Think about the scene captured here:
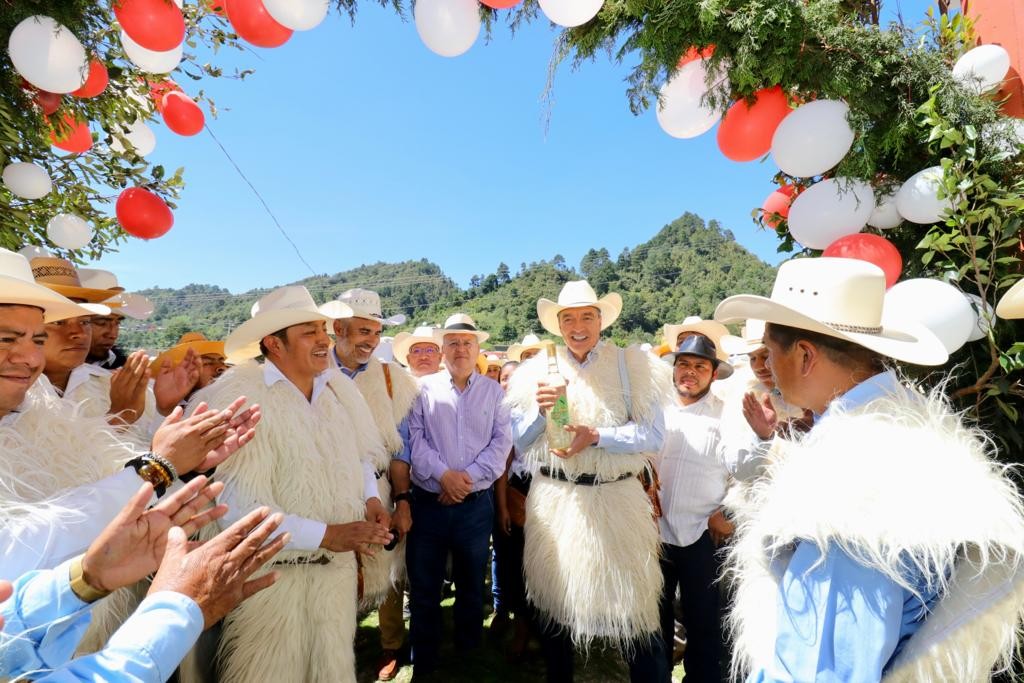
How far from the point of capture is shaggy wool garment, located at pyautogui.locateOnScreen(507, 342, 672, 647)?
2873 millimetres

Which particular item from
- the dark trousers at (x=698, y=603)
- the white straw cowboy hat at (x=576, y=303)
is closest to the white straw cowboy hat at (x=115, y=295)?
the white straw cowboy hat at (x=576, y=303)

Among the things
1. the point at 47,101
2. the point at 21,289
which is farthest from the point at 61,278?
the point at 21,289

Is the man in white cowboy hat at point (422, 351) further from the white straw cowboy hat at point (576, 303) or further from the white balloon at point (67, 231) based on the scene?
the white balloon at point (67, 231)

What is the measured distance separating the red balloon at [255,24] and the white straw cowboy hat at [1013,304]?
363 cm

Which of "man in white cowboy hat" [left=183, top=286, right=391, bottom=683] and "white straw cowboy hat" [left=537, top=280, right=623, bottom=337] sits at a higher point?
"white straw cowboy hat" [left=537, top=280, right=623, bottom=337]

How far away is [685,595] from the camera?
310 cm

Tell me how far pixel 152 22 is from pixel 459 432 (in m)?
3.09

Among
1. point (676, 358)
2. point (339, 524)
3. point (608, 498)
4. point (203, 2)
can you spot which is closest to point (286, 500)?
point (339, 524)

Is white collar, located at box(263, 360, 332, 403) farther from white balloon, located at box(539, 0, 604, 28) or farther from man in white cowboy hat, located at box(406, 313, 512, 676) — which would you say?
white balloon, located at box(539, 0, 604, 28)

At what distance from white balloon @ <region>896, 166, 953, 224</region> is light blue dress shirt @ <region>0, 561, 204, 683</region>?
3188 millimetres

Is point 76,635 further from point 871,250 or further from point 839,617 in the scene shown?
point 871,250

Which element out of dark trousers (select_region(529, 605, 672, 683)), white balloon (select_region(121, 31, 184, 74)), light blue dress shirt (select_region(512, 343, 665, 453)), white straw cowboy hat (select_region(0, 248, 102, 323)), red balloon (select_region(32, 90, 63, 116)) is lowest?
dark trousers (select_region(529, 605, 672, 683))

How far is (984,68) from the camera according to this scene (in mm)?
2242

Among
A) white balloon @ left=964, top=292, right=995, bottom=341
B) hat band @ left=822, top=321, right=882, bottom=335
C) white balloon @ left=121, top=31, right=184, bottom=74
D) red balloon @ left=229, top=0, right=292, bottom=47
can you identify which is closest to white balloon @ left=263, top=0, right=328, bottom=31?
red balloon @ left=229, top=0, right=292, bottom=47
